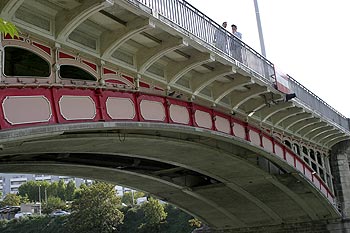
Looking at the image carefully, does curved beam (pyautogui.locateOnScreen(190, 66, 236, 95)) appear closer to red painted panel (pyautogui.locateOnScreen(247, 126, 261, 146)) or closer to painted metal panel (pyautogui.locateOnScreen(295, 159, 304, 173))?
red painted panel (pyautogui.locateOnScreen(247, 126, 261, 146))

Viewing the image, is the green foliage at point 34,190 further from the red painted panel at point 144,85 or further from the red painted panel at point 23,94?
the red painted panel at point 23,94

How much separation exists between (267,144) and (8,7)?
543 inches

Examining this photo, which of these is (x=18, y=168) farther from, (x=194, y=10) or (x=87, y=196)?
(x=87, y=196)

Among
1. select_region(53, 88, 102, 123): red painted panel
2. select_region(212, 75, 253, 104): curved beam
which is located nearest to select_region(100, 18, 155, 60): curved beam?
select_region(53, 88, 102, 123): red painted panel

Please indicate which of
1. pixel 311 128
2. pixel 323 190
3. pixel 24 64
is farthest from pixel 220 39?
pixel 323 190

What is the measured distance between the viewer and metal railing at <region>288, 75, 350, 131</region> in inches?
836

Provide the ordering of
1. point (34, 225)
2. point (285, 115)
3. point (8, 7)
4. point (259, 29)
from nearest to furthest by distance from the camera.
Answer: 1. point (8, 7)
2. point (285, 115)
3. point (259, 29)
4. point (34, 225)

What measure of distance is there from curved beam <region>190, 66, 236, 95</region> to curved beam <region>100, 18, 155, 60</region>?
4101 mm

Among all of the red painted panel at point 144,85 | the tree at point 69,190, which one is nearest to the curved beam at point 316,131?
the red painted panel at point 144,85

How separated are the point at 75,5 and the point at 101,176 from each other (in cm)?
1357

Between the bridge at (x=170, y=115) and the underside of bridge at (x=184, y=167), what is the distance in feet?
0.20

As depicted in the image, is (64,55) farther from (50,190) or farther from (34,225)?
(50,190)

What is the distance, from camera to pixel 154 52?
489 inches

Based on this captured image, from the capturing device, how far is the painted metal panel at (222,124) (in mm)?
16578
